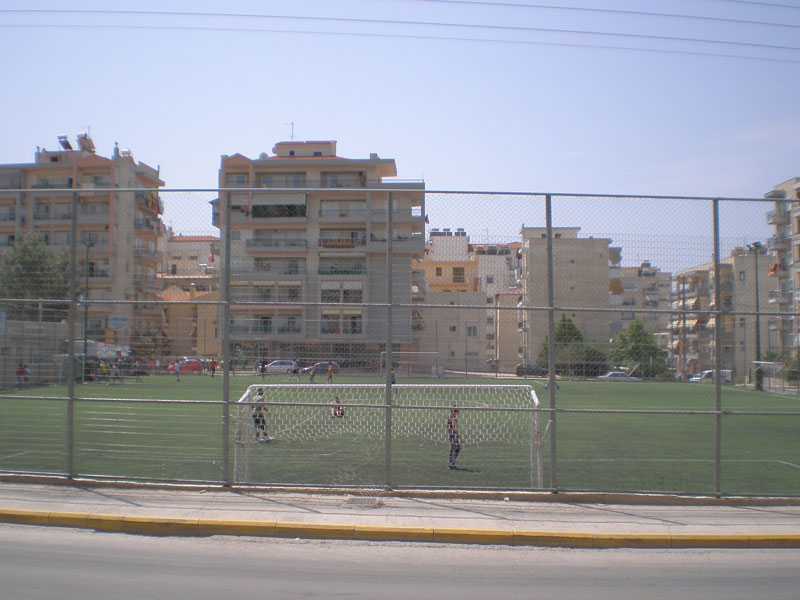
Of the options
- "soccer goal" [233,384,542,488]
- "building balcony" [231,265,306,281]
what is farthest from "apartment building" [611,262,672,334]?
"building balcony" [231,265,306,281]

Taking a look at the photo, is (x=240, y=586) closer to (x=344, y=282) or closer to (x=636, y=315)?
(x=344, y=282)

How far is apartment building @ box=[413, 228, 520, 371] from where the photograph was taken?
8141 millimetres

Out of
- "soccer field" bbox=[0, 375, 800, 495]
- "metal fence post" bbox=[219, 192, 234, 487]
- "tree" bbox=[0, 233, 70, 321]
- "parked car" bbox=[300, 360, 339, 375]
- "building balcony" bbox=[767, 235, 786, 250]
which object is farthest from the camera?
"building balcony" bbox=[767, 235, 786, 250]

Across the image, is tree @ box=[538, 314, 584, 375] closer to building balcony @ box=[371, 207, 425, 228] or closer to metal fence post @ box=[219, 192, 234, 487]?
building balcony @ box=[371, 207, 425, 228]

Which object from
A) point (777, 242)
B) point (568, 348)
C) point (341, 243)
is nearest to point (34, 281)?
point (341, 243)

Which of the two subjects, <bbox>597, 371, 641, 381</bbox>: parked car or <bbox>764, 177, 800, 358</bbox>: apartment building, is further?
<bbox>764, 177, 800, 358</bbox>: apartment building

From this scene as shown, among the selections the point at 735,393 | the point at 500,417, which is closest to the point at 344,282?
the point at 735,393

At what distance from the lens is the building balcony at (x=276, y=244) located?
27.2 ft

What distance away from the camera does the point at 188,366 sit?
848 centimetres

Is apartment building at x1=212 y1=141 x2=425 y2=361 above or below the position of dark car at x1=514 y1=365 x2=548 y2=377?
above

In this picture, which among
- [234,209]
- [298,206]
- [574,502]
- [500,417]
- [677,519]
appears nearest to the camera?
[677,519]

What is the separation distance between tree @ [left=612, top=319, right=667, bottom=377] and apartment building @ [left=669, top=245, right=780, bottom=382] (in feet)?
0.79

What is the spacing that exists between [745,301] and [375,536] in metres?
5.93

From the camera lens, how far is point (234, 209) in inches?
329
